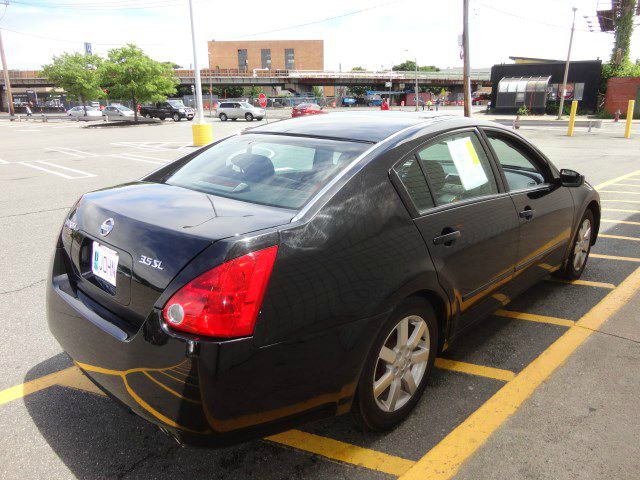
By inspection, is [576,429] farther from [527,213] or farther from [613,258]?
[613,258]

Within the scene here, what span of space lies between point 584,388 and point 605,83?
52745 millimetres

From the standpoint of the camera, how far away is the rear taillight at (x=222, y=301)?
5.97 feet

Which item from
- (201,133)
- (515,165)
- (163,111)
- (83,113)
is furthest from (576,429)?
(83,113)

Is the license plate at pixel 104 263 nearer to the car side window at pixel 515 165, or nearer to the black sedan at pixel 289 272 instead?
the black sedan at pixel 289 272

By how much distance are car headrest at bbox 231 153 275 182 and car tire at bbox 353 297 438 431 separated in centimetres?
106

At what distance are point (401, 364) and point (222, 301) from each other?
108cm

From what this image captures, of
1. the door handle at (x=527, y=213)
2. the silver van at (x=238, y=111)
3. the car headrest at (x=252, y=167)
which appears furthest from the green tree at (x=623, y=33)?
the car headrest at (x=252, y=167)

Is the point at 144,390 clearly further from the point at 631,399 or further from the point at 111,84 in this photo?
the point at 111,84

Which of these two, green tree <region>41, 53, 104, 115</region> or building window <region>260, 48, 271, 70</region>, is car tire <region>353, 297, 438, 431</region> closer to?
green tree <region>41, 53, 104, 115</region>

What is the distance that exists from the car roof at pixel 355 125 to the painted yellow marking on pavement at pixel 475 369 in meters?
1.53

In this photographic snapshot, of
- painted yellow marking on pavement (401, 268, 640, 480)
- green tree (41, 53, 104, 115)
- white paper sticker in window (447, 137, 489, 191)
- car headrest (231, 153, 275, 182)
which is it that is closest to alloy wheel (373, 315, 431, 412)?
painted yellow marking on pavement (401, 268, 640, 480)

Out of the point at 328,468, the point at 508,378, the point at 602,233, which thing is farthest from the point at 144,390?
the point at 602,233

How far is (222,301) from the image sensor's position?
1.82 meters

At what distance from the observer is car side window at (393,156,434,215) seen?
2539 mm
